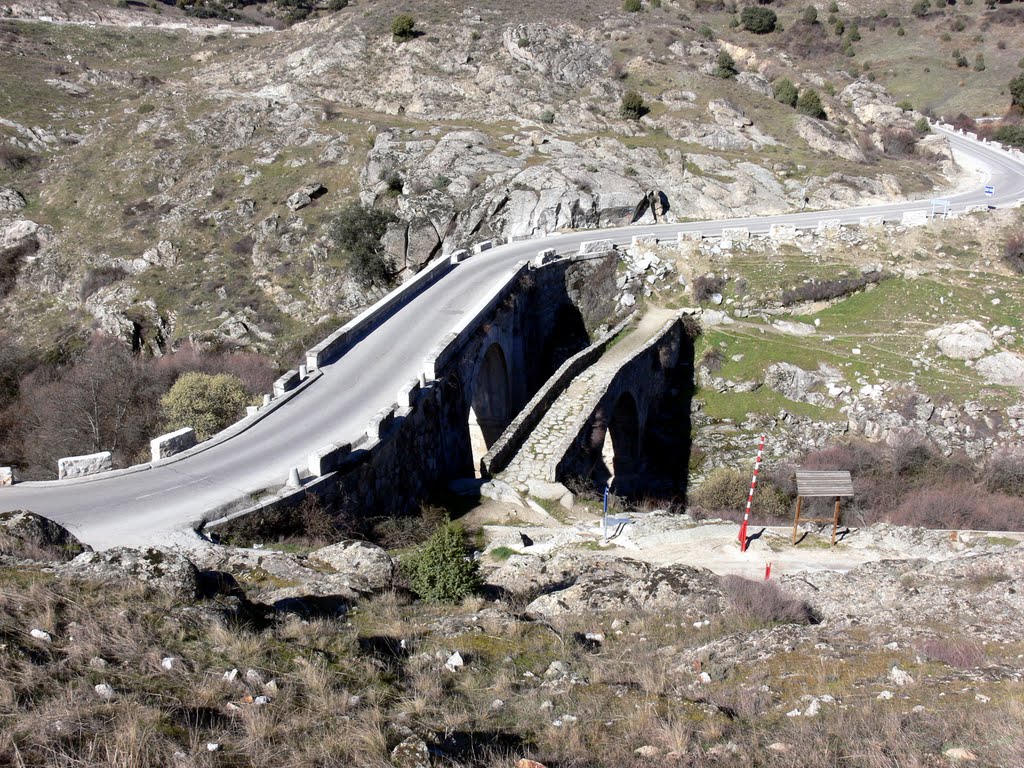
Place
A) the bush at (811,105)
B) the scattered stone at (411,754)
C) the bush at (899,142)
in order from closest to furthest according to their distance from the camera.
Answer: the scattered stone at (411,754)
the bush at (899,142)
the bush at (811,105)

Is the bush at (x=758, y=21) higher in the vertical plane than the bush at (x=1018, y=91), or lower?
higher

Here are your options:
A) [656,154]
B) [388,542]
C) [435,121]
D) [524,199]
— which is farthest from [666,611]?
[435,121]

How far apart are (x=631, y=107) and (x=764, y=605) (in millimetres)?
44954

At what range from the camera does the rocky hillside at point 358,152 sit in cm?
3738

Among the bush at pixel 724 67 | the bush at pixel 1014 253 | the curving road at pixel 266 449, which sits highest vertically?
the bush at pixel 724 67

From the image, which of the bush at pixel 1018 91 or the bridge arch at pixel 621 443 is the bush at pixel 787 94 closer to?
the bush at pixel 1018 91

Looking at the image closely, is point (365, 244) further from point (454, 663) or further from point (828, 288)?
point (454, 663)

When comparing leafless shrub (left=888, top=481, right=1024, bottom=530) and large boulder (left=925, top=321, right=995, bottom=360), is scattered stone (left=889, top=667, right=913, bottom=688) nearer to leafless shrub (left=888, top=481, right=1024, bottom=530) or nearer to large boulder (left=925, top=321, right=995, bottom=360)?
leafless shrub (left=888, top=481, right=1024, bottom=530)

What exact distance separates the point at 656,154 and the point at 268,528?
36.8 m

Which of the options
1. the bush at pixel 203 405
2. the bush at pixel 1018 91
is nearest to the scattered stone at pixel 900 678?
the bush at pixel 203 405

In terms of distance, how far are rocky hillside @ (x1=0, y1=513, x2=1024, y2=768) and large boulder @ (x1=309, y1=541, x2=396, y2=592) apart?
0.03m

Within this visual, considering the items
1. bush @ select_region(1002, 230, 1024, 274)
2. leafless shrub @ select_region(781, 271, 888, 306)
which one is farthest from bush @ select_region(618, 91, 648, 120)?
bush @ select_region(1002, 230, 1024, 274)

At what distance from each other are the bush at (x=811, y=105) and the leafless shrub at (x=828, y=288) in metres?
27.2

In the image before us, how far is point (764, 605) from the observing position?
358 inches
